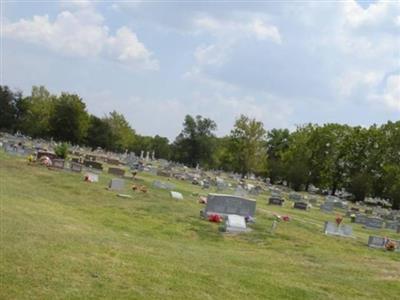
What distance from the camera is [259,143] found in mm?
82750

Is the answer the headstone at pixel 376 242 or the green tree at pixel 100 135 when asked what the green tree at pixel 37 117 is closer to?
the green tree at pixel 100 135

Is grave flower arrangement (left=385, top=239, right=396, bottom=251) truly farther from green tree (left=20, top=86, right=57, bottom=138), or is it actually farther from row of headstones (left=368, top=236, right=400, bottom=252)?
green tree (left=20, top=86, right=57, bottom=138)

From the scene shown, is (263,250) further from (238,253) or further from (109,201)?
(109,201)

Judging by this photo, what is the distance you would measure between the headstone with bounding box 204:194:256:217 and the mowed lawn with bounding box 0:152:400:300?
824 millimetres

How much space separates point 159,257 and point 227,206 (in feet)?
31.6

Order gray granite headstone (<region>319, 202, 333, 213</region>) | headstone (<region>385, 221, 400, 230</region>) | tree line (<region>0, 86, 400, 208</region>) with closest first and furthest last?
1. headstone (<region>385, 221, 400, 230</region>)
2. gray granite headstone (<region>319, 202, 333, 213</region>)
3. tree line (<region>0, 86, 400, 208</region>)

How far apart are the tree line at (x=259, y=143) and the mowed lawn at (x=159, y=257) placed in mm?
49970

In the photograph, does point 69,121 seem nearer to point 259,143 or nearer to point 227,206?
point 259,143

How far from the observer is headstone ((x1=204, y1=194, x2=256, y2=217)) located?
20.5 meters

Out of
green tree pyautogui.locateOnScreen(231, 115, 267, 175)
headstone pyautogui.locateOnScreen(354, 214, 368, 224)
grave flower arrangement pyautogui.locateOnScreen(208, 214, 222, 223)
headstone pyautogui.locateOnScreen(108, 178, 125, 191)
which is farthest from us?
green tree pyautogui.locateOnScreen(231, 115, 267, 175)

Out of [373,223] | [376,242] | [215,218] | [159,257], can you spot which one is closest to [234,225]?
[215,218]

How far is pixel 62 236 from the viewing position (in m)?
11.8

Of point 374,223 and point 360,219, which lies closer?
point 374,223

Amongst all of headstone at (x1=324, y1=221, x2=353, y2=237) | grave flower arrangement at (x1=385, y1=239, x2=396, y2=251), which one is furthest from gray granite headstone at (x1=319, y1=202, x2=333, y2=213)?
grave flower arrangement at (x1=385, y1=239, x2=396, y2=251)
